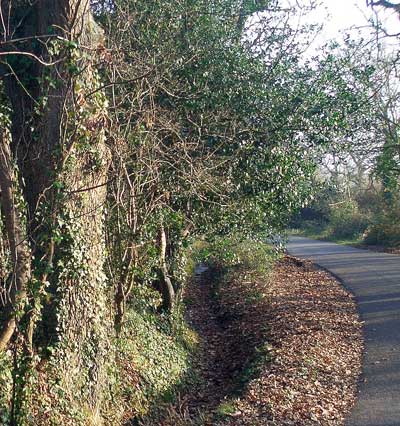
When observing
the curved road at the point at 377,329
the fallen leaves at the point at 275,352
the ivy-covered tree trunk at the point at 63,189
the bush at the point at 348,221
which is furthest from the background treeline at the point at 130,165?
the bush at the point at 348,221

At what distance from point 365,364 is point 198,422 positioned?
3520mm

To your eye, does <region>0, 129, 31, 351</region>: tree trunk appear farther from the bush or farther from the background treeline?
the bush

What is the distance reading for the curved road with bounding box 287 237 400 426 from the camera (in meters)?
8.00

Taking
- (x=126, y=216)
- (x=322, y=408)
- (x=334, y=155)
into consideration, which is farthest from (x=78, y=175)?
(x=334, y=155)

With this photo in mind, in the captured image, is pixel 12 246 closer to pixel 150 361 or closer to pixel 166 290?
pixel 150 361

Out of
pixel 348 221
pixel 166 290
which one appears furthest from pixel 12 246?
pixel 348 221

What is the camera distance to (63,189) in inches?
329

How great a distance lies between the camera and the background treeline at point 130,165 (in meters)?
8.20

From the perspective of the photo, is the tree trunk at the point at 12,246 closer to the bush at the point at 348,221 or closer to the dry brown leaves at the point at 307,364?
the dry brown leaves at the point at 307,364

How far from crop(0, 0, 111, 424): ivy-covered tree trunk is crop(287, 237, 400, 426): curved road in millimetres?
3782

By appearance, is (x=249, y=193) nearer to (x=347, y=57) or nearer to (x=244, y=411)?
(x=347, y=57)

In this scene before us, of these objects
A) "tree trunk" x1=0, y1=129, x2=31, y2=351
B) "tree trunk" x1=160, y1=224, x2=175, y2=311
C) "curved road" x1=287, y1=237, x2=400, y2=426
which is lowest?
"curved road" x1=287, y1=237, x2=400, y2=426

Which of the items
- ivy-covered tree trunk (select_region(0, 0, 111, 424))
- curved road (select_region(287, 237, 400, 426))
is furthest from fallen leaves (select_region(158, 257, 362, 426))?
ivy-covered tree trunk (select_region(0, 0, 111, 424))

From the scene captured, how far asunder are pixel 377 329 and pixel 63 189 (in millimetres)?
7549
